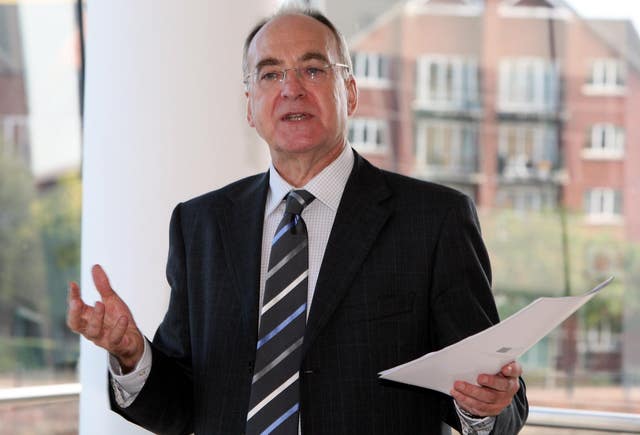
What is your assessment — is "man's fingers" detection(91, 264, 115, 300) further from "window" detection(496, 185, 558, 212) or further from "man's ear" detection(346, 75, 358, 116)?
"window" detection(496, 185, 558, 212)

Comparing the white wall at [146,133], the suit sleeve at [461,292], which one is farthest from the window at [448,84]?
the suit sleeve at [461,292]

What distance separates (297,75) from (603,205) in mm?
4835

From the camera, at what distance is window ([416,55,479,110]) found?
720 centimetres

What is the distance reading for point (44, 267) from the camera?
7.49 metres

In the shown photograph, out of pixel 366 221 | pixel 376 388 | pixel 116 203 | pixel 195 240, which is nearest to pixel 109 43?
pixel 116 203

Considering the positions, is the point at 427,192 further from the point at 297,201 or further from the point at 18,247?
the point at 18,247

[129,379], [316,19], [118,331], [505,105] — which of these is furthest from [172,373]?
[505,105]

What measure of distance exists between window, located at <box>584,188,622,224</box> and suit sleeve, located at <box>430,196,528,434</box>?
4.69 metres

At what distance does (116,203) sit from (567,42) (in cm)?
415

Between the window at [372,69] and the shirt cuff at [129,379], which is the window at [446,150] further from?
the shirt cuff at [129,379]

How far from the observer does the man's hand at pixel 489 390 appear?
2.06 metres

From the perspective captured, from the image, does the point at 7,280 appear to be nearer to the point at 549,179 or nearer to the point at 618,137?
the point at 549,179

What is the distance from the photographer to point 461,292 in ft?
7.59

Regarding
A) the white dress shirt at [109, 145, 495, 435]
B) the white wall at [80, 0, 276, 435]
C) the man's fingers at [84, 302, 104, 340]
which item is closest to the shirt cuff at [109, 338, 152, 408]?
the white dress shirt at [109, 145, 495, 435]
